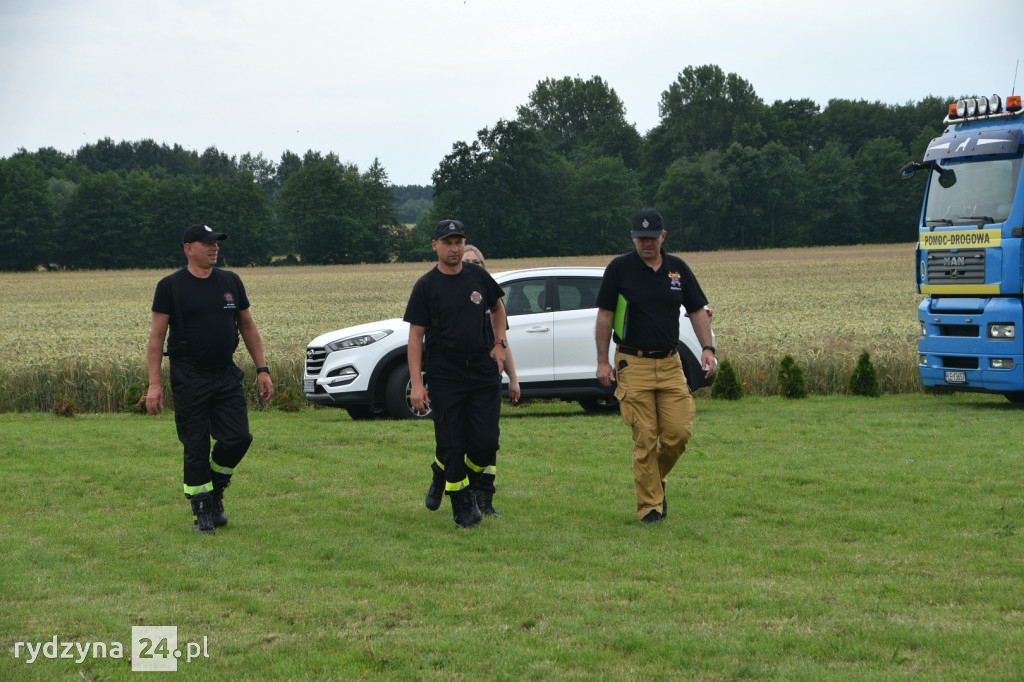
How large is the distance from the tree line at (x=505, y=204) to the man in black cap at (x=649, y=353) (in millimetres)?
93998

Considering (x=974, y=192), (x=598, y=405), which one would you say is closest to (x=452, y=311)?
(x=598, y=405)

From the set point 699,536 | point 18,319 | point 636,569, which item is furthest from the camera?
point 18,319

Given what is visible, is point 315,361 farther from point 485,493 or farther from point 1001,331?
point 1001,331

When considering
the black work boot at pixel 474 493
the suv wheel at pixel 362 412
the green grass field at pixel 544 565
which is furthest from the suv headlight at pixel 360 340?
the black work boot at pixel 474 493

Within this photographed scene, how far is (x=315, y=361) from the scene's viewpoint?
13766 millimetres

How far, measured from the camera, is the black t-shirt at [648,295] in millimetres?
7488

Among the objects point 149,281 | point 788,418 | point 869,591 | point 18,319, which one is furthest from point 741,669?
point 149,281

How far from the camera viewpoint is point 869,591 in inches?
219

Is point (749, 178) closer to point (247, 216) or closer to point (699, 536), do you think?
point (247, 216)

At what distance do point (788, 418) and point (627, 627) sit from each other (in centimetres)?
853

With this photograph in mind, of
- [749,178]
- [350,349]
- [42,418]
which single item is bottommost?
[42,418]

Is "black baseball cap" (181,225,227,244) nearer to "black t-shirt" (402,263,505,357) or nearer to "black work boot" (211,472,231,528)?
"black t-shirt" (402,263,505,357)

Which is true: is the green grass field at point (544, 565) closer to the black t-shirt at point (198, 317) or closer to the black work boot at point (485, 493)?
the black work boot at point (485, 493)

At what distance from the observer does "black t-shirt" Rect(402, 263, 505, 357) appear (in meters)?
7.40
